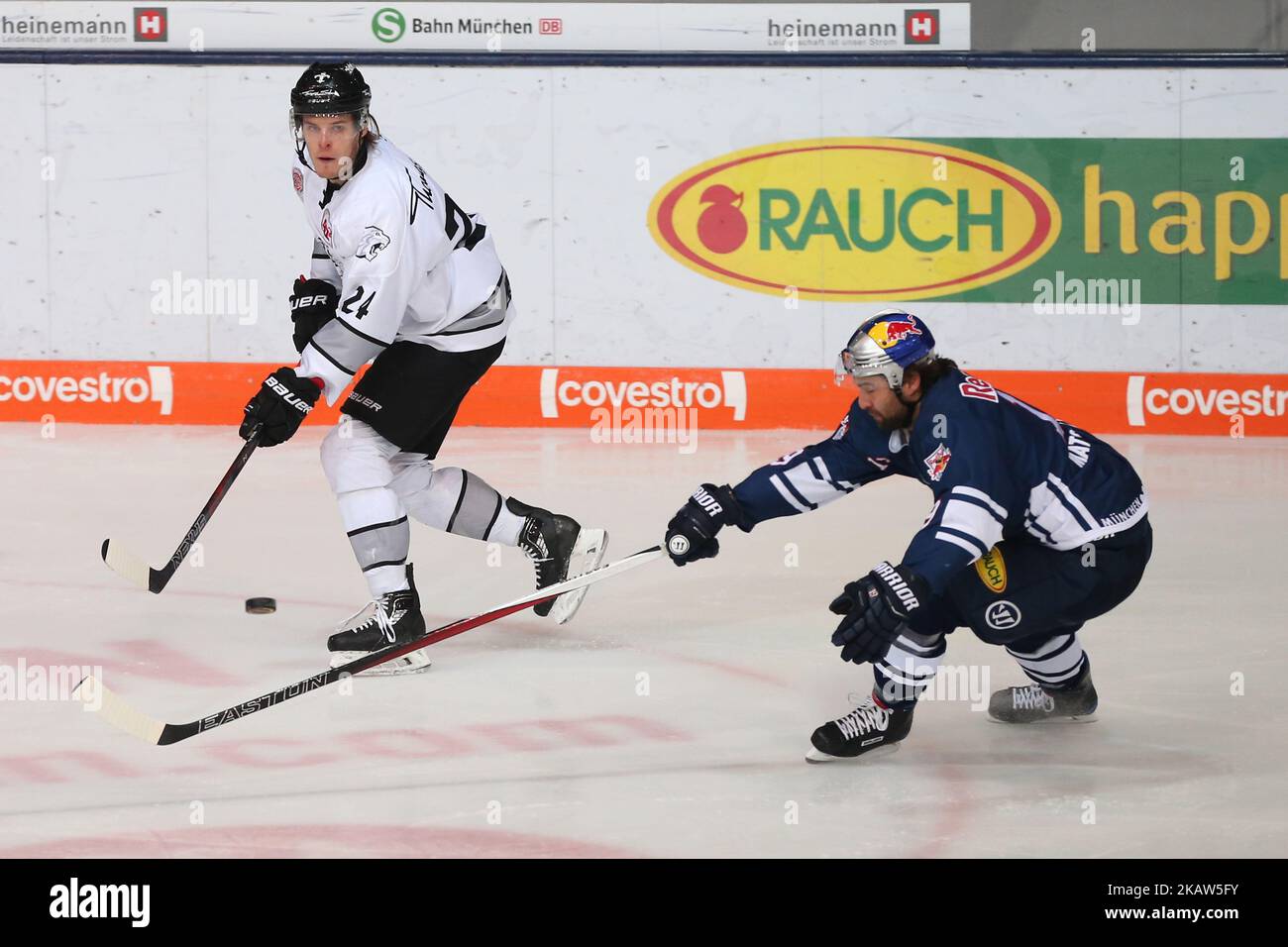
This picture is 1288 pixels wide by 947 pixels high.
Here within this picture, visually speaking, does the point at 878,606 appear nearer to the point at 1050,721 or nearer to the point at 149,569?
the point at 1050,721

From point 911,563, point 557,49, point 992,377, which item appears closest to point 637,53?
point 557,49

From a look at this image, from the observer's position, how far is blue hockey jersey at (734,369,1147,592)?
3.26 meters

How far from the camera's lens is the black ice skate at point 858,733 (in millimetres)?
3520

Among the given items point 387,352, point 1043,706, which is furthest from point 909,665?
point 387,352

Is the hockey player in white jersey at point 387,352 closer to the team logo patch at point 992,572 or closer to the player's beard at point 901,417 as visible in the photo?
the player's beard at point 901,417

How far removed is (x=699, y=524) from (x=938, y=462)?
0.58m

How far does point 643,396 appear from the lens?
8.29 meters

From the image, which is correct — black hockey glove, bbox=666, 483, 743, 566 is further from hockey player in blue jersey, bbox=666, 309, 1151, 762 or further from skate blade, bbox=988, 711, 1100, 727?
skate blade, bbox=988, 711, 1100, 727

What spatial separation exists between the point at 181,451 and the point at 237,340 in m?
1.01

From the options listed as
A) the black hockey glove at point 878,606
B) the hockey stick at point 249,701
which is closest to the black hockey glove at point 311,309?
the hockey stick at point 249,701

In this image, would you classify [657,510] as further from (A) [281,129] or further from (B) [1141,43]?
(B) [1141,43]

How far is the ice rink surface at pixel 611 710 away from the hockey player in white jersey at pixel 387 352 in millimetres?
240

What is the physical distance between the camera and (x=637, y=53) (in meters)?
8.35
